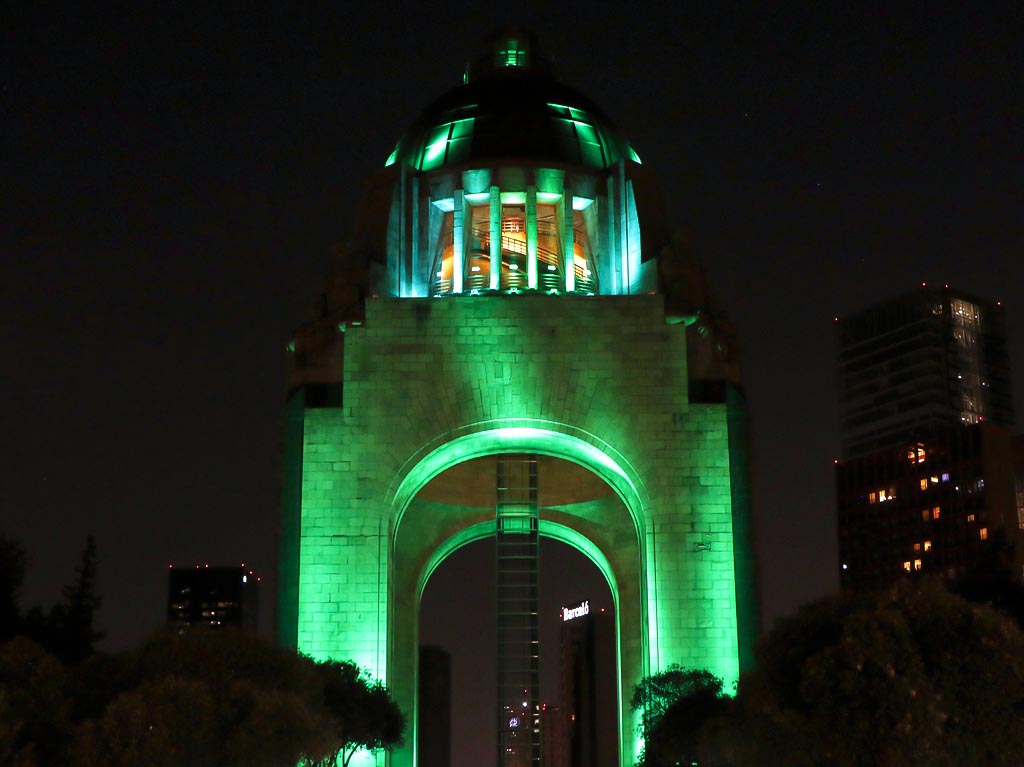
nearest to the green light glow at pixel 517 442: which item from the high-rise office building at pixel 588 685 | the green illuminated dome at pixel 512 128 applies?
the green illuminated dome at pixel 512 128

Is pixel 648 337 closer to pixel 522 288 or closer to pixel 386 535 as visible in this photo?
pixel 522 288

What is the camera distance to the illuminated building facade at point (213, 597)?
183750 millimetres

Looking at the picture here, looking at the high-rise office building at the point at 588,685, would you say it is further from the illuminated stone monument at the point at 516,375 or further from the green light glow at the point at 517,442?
the green light glow at the point at 517,442

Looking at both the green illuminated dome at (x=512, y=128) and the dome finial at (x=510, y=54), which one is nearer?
the green illuminated dome at (x=512, y=128)

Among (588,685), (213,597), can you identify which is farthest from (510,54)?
(213,597)

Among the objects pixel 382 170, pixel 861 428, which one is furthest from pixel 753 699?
pixel 861 428

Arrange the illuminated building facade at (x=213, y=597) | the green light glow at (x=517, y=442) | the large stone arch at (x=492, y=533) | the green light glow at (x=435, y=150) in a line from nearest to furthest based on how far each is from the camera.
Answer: the green light glow at (x=517, y=442) < the large stone arch at (x=492, y=533) < the green light glow at (x=435, y=150) < the illuminated building facade at (x=213, y=597)

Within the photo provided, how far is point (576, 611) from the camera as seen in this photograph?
128 m

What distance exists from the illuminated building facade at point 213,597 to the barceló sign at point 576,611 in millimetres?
62468

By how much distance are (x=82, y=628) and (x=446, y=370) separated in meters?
12.7

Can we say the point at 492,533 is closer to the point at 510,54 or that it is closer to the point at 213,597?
the point at 510,54

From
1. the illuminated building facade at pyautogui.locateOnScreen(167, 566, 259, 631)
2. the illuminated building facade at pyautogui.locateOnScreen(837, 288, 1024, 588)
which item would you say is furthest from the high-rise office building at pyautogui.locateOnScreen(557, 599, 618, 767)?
the illuminated building facade at pyautogui.locateOnScreen(167, 566, 259, 631)

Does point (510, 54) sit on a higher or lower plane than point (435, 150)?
higher

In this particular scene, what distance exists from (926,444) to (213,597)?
101m
